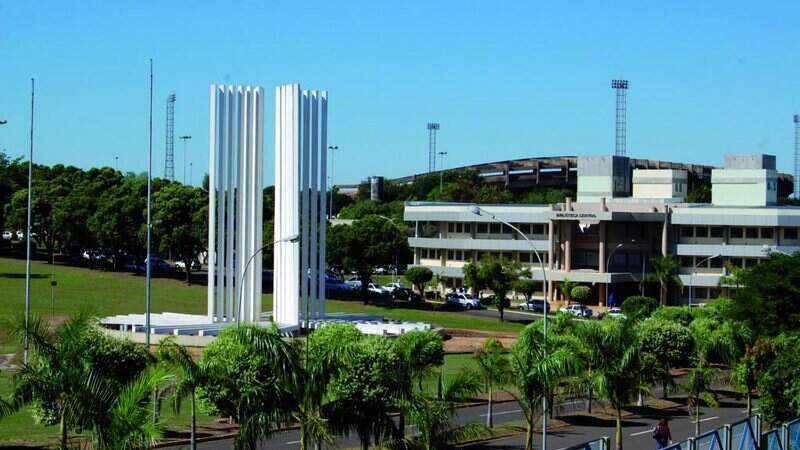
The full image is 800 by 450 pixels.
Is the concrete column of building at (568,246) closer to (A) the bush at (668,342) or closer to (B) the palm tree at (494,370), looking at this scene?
(A) the bush at (668,342)

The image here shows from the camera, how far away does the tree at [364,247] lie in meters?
95.0

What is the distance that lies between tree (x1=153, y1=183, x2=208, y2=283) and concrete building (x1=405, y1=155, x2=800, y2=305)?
24829mm

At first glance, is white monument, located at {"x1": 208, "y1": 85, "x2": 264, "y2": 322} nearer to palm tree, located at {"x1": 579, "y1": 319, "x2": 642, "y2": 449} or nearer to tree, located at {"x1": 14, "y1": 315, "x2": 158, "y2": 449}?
palm tree, located at {"x1": 579, "y1": 319, "x2": 642, "y2": 449}

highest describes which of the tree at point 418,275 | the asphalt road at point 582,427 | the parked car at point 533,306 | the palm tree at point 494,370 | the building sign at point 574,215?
the building sign at point 574,215

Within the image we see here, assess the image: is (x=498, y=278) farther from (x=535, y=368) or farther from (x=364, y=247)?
(x=535, y=368)

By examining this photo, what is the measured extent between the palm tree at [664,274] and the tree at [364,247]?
19.7 metres

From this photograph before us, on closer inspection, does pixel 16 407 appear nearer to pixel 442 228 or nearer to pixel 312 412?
pixel 312 412

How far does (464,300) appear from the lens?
9781cm

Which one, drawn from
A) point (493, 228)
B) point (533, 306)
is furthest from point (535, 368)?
point (493, 228)

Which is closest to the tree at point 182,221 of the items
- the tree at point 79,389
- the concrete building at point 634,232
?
the concrete building at point 634,232

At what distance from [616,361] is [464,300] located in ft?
207

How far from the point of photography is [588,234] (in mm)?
105812

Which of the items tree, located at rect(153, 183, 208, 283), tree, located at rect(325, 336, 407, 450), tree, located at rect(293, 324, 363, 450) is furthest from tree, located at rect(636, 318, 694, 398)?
tree, located at rect(153, 183, 208, 283)

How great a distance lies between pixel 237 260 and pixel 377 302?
3078cm
